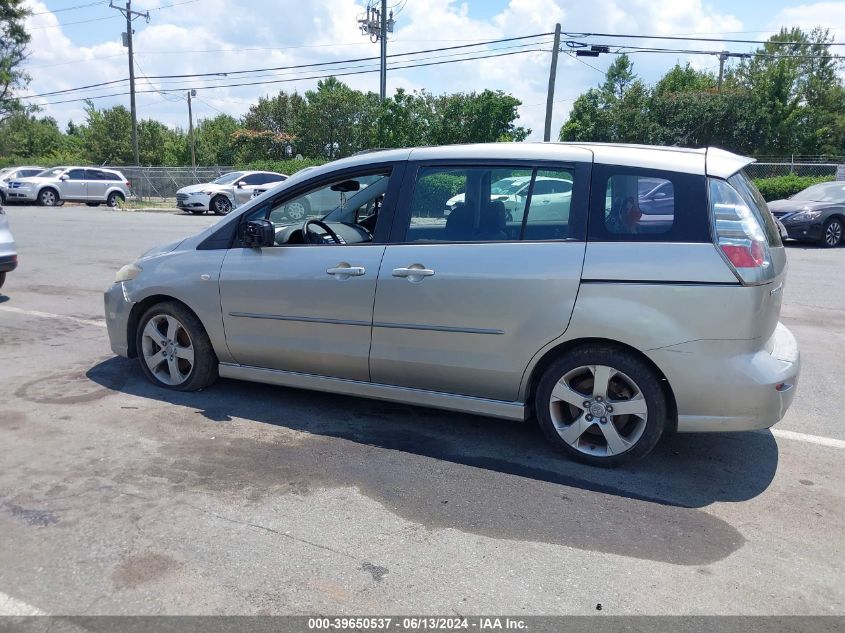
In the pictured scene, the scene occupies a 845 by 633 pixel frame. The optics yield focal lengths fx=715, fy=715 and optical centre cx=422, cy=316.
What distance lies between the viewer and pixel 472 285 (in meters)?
4.25

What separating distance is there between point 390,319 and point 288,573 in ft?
6.03

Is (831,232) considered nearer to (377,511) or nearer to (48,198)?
(377,511)

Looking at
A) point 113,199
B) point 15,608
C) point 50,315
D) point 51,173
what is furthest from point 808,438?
point 51,173

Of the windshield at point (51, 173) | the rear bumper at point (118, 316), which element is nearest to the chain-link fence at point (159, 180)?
the windshield at point (51, 173)

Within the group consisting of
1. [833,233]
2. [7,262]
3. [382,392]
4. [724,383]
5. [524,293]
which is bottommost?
[382,392]

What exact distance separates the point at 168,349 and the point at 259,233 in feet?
4.06

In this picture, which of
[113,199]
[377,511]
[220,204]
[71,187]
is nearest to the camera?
[377,511]

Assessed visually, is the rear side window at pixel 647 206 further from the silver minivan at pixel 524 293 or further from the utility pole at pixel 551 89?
the utility pole at pixel 551 89

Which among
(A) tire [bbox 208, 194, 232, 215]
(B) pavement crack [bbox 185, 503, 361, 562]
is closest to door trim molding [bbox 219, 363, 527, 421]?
(B) pavement crack [bbox 185, 503, 361, 562]

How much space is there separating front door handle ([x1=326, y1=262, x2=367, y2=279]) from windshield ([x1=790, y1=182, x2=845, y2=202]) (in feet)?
51.8

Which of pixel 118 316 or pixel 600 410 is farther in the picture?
pixel 118 316

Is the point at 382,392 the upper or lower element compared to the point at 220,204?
lower

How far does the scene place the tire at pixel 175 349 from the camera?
206 inches

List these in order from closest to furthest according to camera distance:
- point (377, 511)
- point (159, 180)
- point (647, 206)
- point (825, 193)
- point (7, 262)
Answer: point (377, 511) → point (647, 206) → point (7, 262) → point (825, 193) → point (159, 180)
